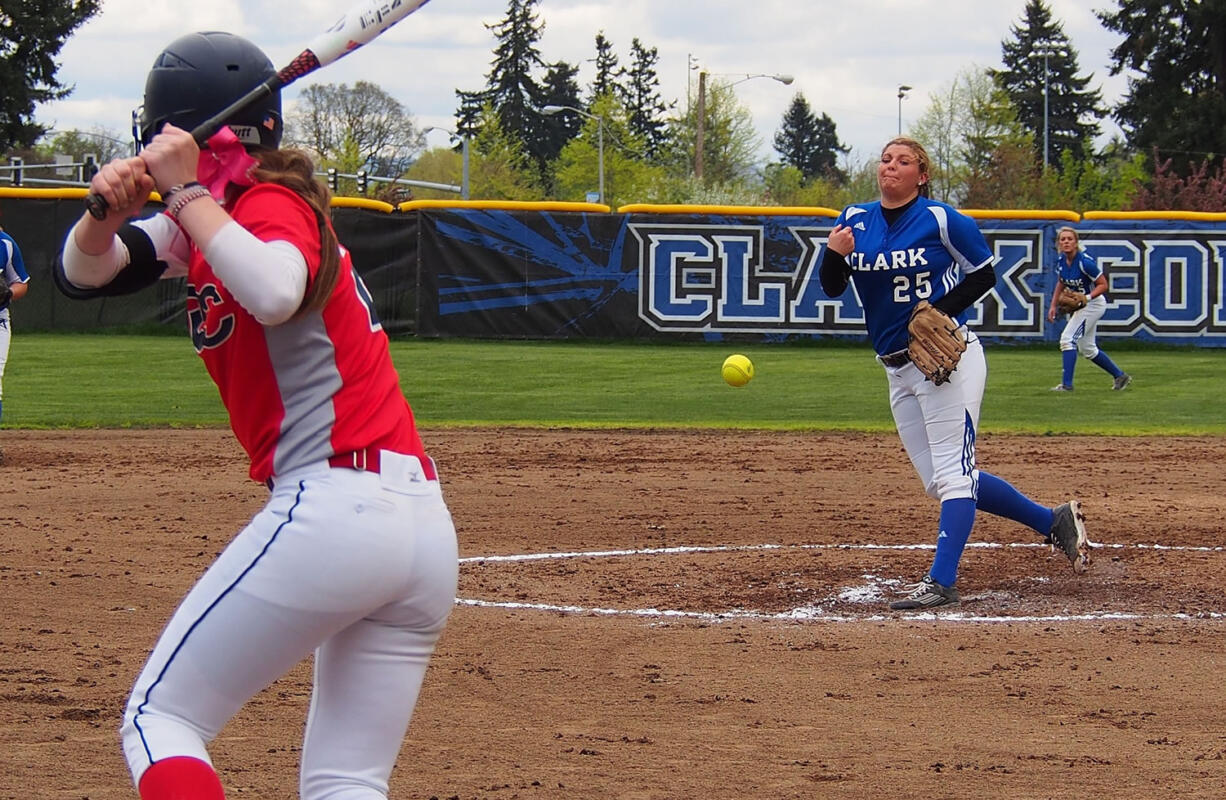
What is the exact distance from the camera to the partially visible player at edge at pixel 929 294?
21.0 feet

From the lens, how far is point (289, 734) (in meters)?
4.57

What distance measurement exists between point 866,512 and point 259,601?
6.98 meters

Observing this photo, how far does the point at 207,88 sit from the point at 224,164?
201 millimetres

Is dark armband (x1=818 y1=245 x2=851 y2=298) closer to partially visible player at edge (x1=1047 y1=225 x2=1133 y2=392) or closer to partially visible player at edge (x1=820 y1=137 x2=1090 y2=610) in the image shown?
partially visible player at edge (x1=820 y1=137 x2=1090 y2=610)

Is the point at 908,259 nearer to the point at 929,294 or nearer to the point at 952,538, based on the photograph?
the point at 929,294

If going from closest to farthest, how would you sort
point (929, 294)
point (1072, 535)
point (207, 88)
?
point (207, 88)
point (929, 294)
point (1072, 535)

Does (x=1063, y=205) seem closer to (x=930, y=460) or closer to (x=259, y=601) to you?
(x=930, y=460)

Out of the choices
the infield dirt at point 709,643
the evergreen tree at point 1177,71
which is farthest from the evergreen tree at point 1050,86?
the infield dirt at point 709,643

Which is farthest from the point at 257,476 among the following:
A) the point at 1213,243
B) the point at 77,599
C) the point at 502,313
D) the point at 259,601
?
the point at 1213,243

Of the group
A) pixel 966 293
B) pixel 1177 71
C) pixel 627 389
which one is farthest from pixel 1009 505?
pixel 1177 71

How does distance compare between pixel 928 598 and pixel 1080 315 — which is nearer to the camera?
pixel 928 598

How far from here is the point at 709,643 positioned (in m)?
5.78

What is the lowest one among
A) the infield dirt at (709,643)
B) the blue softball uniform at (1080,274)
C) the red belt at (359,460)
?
the infield dirt at (709,643)

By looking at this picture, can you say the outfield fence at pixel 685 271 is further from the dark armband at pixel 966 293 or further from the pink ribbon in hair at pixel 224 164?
the pink ribbon in hair at pixel 224 164
